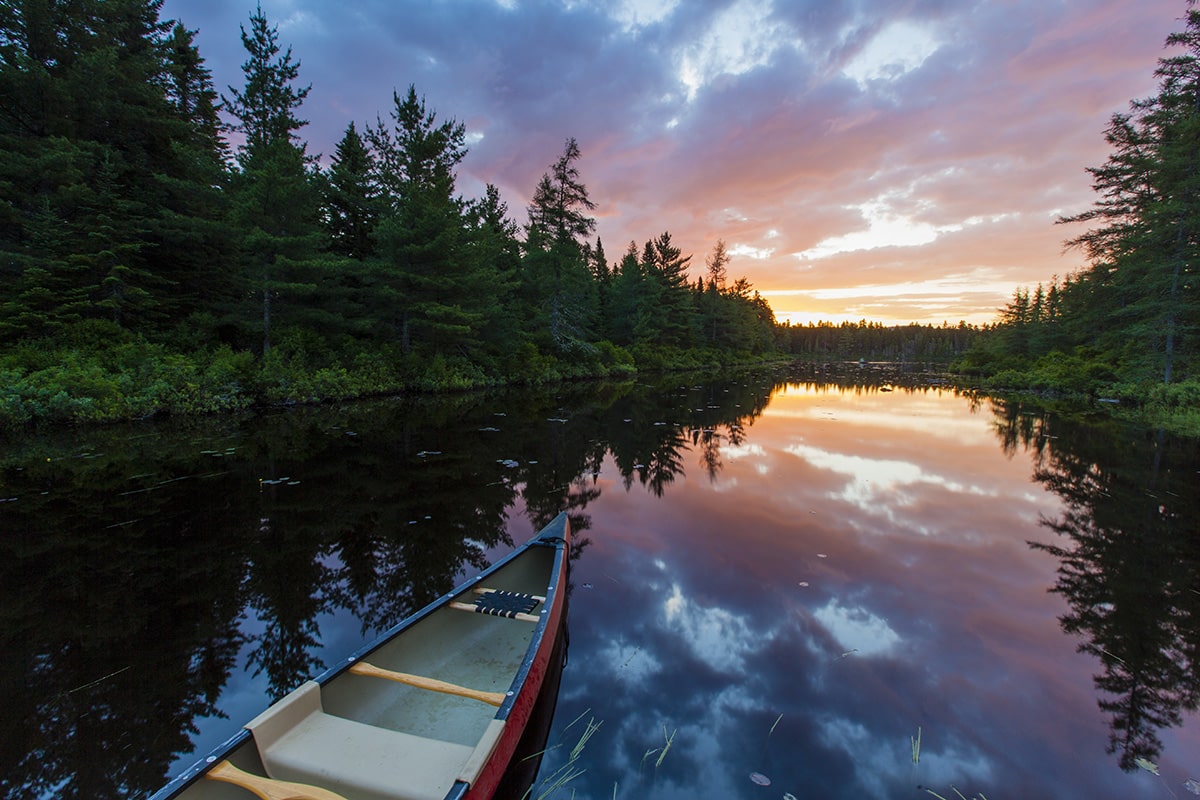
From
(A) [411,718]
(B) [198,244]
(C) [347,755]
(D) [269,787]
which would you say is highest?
(B) [198,244]

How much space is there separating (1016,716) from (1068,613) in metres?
2.20

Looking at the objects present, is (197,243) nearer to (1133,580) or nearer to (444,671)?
(444,671)

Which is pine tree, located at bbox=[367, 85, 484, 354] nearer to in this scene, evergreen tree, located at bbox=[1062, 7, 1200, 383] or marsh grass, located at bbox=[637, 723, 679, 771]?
marsh grass, located at bbox=[637, 723, 679, 771]

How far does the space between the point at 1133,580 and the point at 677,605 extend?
5196mm

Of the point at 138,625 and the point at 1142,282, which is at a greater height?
the point at 1142,282

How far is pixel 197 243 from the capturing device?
57.1ft

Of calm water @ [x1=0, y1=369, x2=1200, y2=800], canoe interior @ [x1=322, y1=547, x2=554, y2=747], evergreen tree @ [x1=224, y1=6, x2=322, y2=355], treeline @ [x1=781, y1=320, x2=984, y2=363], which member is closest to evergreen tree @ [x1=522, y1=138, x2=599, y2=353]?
evergreen tree @ [x1=224, y1=6, x2=322, y2=355]

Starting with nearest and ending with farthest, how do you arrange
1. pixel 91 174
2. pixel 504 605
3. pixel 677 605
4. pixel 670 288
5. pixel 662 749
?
pixel 662 749, pixel 504 605, pixel 677 605, pixel 91 174, pixel 670 288

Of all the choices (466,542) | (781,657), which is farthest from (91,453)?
(781,657)

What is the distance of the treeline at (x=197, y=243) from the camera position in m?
13.3

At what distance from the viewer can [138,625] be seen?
406 centimetres

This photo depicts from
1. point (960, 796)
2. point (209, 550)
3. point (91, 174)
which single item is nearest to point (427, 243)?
point (91, 174)

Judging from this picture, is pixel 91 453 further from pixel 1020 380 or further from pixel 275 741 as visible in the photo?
pixel 1020 380

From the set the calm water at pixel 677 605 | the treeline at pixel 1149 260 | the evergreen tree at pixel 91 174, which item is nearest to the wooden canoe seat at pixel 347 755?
the calm water at pixel 677 605
